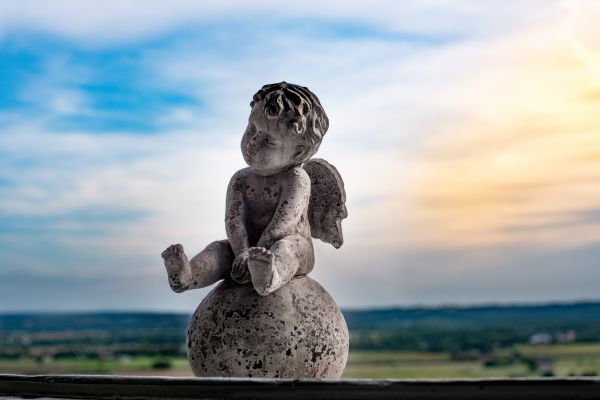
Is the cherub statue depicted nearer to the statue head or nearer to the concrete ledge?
the statue head

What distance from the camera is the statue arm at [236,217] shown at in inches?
264

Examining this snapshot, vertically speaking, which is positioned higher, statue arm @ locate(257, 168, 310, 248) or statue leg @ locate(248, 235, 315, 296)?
statue arm @ locate(257, 168, 310, 248)

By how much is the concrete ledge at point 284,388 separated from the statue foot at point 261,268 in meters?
0.89

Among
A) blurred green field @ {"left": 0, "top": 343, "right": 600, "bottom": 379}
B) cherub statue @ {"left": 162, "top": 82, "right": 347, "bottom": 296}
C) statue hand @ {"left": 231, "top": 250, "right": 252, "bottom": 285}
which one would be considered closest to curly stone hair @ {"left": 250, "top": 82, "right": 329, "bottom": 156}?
cherub statue @ {"left": 162, "top": 82, "right": 347, "bottom": 296}

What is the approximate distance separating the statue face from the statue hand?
73cm

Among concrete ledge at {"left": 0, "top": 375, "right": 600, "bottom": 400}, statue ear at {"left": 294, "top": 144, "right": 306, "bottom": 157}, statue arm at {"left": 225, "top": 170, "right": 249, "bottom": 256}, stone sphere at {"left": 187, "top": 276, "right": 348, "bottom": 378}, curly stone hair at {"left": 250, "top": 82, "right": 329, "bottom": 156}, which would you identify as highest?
curly stone hair at {"left": 250, "top": 82, "right": 329, "bottom": 156}

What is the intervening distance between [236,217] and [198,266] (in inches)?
20.9

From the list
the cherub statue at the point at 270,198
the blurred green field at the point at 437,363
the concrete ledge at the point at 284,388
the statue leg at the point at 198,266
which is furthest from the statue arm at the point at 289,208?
the blurred green field at the point at 437,363

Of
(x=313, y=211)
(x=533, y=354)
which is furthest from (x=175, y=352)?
(x=313, y=211)

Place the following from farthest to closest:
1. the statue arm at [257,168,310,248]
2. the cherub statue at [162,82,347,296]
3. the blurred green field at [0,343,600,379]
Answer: the blurred green field at [0,343,600,379] → the statue arm at [257,168,310,248] → the cherub statue at [162,82,347,296]

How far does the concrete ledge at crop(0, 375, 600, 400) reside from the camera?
15.3ft

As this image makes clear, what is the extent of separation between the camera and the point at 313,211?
729cm

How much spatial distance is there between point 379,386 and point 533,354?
2268 inches

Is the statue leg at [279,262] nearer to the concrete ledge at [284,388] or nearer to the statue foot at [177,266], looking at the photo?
the statue foot at [177,266]
